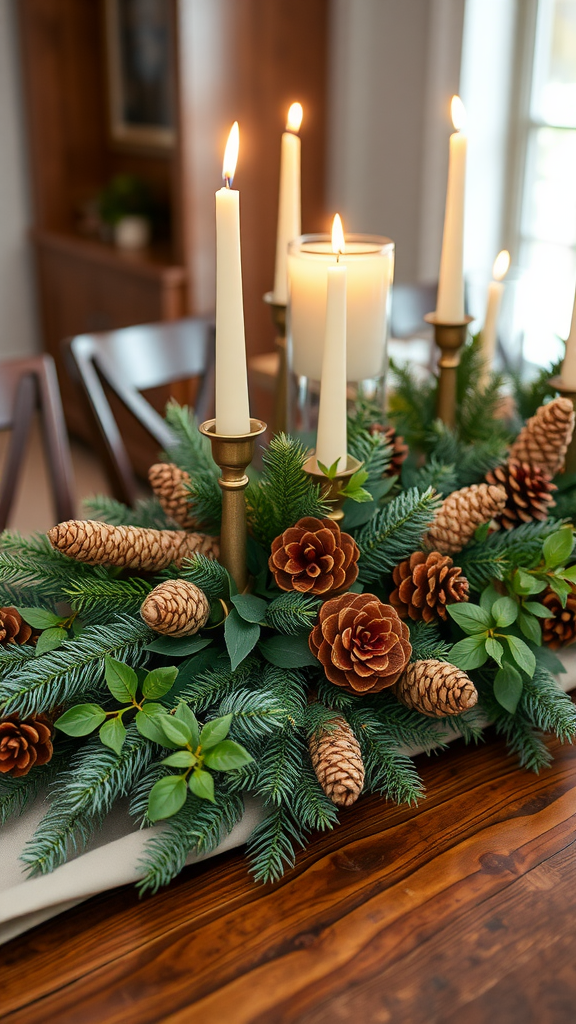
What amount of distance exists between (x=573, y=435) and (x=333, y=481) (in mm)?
293

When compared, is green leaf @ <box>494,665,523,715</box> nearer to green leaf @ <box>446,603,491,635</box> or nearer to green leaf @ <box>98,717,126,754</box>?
green leaf @ <box>446,603,491,635</box>

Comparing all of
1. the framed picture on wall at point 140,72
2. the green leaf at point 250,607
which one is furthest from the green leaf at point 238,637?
the framed picture on wall at point 140,72

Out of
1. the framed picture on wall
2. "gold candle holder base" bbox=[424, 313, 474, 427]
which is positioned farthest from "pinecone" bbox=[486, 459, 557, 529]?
the framed picture on wall

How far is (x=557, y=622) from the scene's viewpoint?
2.28 ft

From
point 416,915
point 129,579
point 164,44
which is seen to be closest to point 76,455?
point 164,44

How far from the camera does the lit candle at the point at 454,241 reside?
77 centimetres

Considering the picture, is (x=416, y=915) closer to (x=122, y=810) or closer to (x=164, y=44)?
(x=122, y=810)

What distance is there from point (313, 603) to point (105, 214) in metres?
2.78

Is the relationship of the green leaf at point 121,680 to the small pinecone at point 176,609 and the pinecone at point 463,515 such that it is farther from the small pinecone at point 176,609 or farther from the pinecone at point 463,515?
the pinecone at point 463,515

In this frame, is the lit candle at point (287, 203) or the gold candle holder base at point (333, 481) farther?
the lit candle at point (287, 203)

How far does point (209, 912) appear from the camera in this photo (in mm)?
541

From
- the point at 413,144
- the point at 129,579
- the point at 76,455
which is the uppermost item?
the point at 413,144

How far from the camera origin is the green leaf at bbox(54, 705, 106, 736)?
0.57 metres

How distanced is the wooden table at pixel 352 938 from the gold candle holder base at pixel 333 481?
0.71 feet
